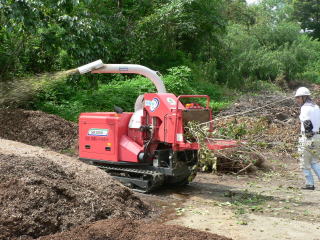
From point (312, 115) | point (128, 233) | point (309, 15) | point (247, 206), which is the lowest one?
point (247, 206)

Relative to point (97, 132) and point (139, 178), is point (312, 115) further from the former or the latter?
point (97, 132)

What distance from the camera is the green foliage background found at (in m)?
12.1

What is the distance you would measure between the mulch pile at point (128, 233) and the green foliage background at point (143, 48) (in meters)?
6.30

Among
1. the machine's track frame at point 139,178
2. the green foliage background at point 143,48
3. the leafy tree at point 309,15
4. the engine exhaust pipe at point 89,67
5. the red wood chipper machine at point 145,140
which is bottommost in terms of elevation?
the machine's track frame at point 139,178

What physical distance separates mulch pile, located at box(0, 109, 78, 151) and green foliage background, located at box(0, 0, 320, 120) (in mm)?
1001

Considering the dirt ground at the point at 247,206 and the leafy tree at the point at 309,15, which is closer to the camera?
the dirt ground at the point at 247,206

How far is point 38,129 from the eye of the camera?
475 inches

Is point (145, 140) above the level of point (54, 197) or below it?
above

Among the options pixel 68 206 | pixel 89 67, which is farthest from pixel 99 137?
pixel 68 206

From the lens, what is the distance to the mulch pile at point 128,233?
4.82m

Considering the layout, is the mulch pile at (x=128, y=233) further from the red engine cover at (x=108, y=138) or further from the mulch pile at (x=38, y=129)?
the mulch pile at (x=38, y=129)

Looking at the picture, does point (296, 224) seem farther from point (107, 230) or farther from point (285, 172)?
point (285, 172)

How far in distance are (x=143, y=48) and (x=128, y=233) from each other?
1572cm

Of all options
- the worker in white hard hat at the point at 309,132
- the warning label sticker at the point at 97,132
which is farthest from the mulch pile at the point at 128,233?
the worker in white hard hat at the point at 309,132
